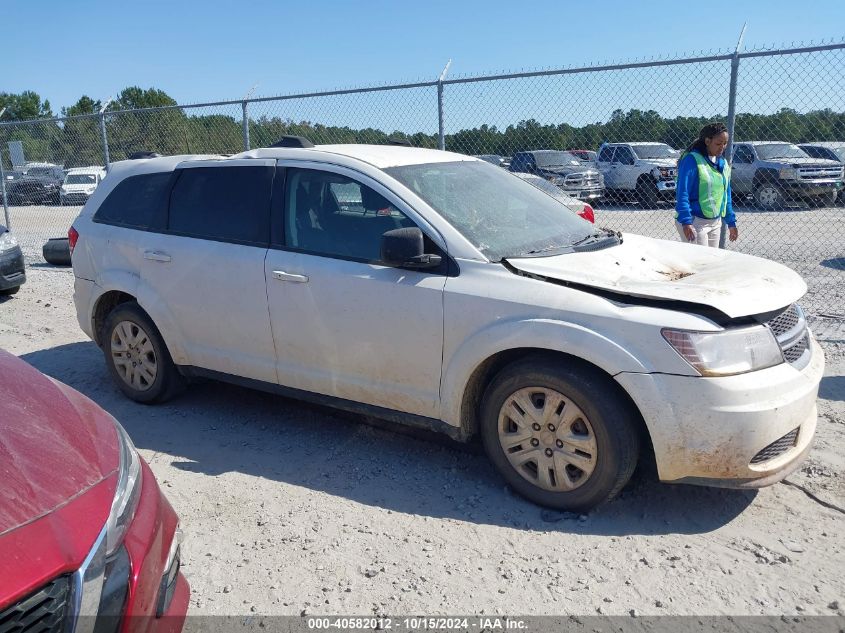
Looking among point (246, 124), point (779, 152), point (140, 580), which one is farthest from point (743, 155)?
point (140, 580)

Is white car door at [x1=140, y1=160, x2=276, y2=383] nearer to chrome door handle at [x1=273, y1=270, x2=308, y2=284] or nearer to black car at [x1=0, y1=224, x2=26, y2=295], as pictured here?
chrome door handle at [x1=273, y1=270, x2=308, y2=284]

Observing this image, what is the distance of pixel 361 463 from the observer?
171 inches

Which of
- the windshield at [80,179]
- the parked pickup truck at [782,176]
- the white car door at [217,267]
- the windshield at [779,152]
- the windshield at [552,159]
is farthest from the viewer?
the windshield at [80,179]

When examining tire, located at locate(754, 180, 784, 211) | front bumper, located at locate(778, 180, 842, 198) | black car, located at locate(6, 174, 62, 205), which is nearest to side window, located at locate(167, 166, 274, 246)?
black car, located at locate(6, 174, 62, 205)

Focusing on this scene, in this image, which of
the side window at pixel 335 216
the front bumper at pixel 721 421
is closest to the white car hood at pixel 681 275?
the front bumper at pixel 721 421

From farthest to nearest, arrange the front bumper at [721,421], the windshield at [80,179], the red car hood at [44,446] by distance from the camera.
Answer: the windshield at [80,179] → the front bumper at [721,421] → the red car hood at [44,446]

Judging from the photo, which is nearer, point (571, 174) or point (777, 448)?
point (777, 448)

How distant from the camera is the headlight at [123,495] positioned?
224 cm

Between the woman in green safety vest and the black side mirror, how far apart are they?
10.9 ft

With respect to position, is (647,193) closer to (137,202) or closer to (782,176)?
(782,176)

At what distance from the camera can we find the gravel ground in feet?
10.0

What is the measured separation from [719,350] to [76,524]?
264cm

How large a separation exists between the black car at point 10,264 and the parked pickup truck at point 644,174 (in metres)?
12.8

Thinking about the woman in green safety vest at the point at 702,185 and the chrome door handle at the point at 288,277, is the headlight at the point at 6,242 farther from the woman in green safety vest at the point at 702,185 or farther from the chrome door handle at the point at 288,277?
the woman in green safety vest at the point at 702,185
